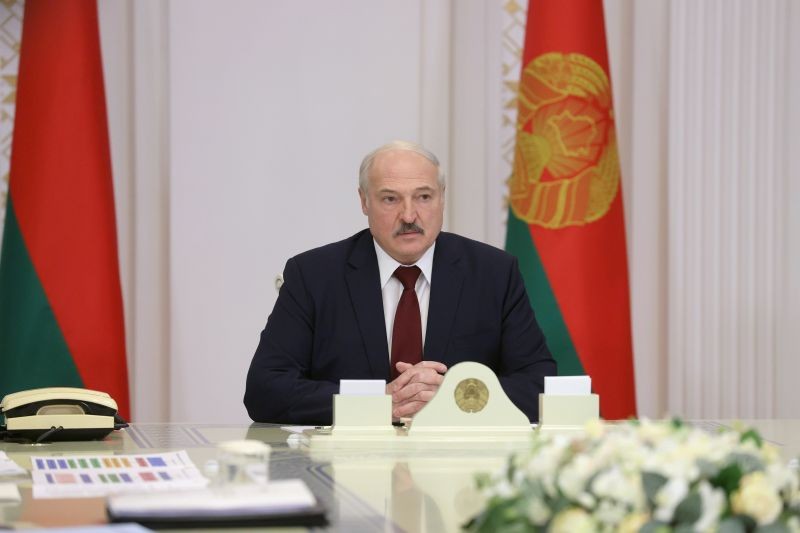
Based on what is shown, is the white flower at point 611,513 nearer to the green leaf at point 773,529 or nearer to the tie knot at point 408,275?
the green leaf at point 773,529

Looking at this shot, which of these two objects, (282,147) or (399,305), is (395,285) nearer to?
(399,305)

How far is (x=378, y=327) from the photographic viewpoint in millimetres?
3689

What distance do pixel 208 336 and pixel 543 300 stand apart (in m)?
1.61

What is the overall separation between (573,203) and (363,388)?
2602 mm

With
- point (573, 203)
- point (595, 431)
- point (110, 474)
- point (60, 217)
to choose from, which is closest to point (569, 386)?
point (110, 474)

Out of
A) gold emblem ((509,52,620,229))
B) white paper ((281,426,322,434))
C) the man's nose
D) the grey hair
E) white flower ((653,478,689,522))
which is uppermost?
gold emblem ((509,52,620,229))

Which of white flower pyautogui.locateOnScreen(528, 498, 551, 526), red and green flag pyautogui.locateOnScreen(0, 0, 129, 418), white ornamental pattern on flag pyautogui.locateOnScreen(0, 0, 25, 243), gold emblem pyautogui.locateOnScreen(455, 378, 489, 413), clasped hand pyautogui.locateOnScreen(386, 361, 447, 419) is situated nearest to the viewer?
white flower pyautogui.locateOnScreen(528, 498, 551, 526)

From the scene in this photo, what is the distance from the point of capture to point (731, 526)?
1.31 metres

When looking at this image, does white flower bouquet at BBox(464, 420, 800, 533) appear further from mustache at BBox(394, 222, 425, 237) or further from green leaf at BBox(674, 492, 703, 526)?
mustache at BBox(394, 222, 425, 237)

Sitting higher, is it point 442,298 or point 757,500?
point 442,298

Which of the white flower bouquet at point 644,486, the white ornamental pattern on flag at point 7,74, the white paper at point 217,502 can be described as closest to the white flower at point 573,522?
the white flower bouquet at point 644,486

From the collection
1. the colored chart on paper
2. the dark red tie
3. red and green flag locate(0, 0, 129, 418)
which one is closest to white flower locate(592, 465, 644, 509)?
the colored chart on paper

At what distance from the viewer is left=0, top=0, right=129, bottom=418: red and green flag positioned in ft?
16.6

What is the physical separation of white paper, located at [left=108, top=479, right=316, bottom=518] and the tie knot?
1.94 metres
